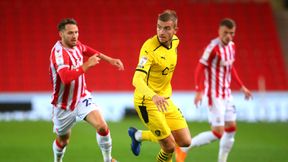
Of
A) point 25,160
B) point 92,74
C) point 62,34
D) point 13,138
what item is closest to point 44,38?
point 92,74

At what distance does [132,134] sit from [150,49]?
2049 mm

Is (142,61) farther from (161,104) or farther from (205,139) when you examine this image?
(205,139)

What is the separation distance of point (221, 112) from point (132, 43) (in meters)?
11.4

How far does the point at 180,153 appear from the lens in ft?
30.7

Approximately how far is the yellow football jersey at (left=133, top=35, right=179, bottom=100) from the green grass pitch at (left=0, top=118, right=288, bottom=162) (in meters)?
2.16

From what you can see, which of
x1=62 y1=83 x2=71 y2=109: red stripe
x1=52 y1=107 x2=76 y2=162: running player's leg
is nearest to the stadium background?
x1=52 y1=107 x2=76 y2=162: running player's leg

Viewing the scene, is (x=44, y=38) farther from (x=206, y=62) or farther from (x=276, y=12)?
(x=206, y=62)

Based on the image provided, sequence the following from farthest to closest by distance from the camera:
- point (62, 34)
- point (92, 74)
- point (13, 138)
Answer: point (92, 74), point (13, 138), point (62, 34)

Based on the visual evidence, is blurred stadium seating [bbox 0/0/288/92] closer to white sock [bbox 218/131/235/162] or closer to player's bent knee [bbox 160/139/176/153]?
white sock [bbox 218/131/235/162]

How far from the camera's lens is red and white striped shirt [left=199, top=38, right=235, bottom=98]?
9.95 m

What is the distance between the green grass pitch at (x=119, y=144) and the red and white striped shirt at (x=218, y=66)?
107 cm

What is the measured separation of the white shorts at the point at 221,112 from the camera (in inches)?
383

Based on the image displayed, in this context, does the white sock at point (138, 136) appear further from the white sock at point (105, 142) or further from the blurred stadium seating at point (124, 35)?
the blurred stadium seating at point (124, 35)

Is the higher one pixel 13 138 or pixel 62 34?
pixel 62 34
